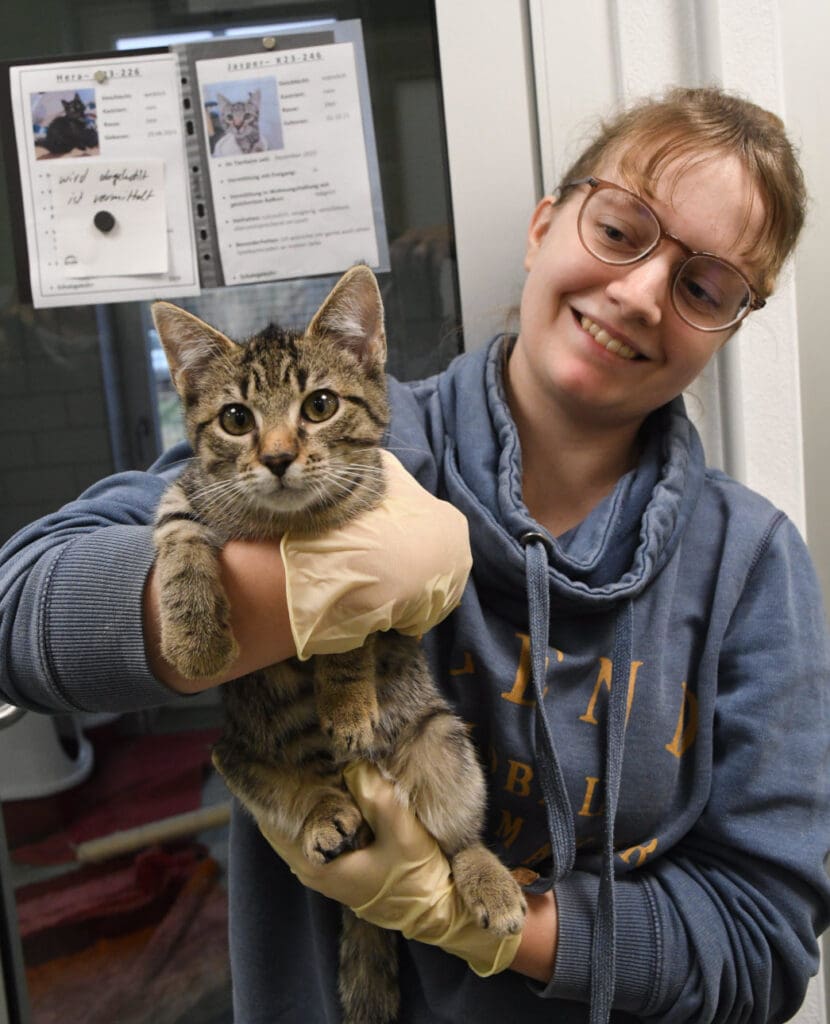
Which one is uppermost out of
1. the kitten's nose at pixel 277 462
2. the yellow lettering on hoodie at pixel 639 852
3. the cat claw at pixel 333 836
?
the kitten's nose at pixel 277 462

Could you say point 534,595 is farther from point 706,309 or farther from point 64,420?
point 64,420

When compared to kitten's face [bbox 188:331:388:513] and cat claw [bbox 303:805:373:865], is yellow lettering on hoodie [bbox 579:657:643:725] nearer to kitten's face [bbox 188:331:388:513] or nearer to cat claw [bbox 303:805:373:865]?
cat claw [bbox 303:805:373:865]

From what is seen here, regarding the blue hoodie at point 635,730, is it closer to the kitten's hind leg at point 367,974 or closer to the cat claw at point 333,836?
the kitten's hind leg at point 367,974

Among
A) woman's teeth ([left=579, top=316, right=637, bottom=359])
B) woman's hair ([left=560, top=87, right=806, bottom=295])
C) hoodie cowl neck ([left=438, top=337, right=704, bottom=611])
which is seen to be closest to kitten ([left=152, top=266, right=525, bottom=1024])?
hoodie cowl neck ([left=438, top=337, right=704, bottom=611])

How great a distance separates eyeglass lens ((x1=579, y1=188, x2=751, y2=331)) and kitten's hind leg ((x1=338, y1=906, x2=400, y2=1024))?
959 millimetres

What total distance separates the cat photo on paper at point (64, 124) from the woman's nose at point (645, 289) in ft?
2.94

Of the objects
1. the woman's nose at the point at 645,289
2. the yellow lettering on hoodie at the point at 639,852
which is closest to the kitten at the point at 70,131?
the woman's nose at the point at 645,289

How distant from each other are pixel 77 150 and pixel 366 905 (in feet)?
4.10

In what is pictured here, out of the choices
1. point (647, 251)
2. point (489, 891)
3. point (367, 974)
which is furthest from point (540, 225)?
point (367, 974)

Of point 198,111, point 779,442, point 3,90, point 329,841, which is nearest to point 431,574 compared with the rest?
point 329,841

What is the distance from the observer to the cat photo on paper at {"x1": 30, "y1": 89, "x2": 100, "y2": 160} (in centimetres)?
129

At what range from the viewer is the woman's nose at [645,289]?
1025 mm

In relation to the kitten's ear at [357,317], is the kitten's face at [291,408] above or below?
below

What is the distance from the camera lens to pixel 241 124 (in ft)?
4.25
